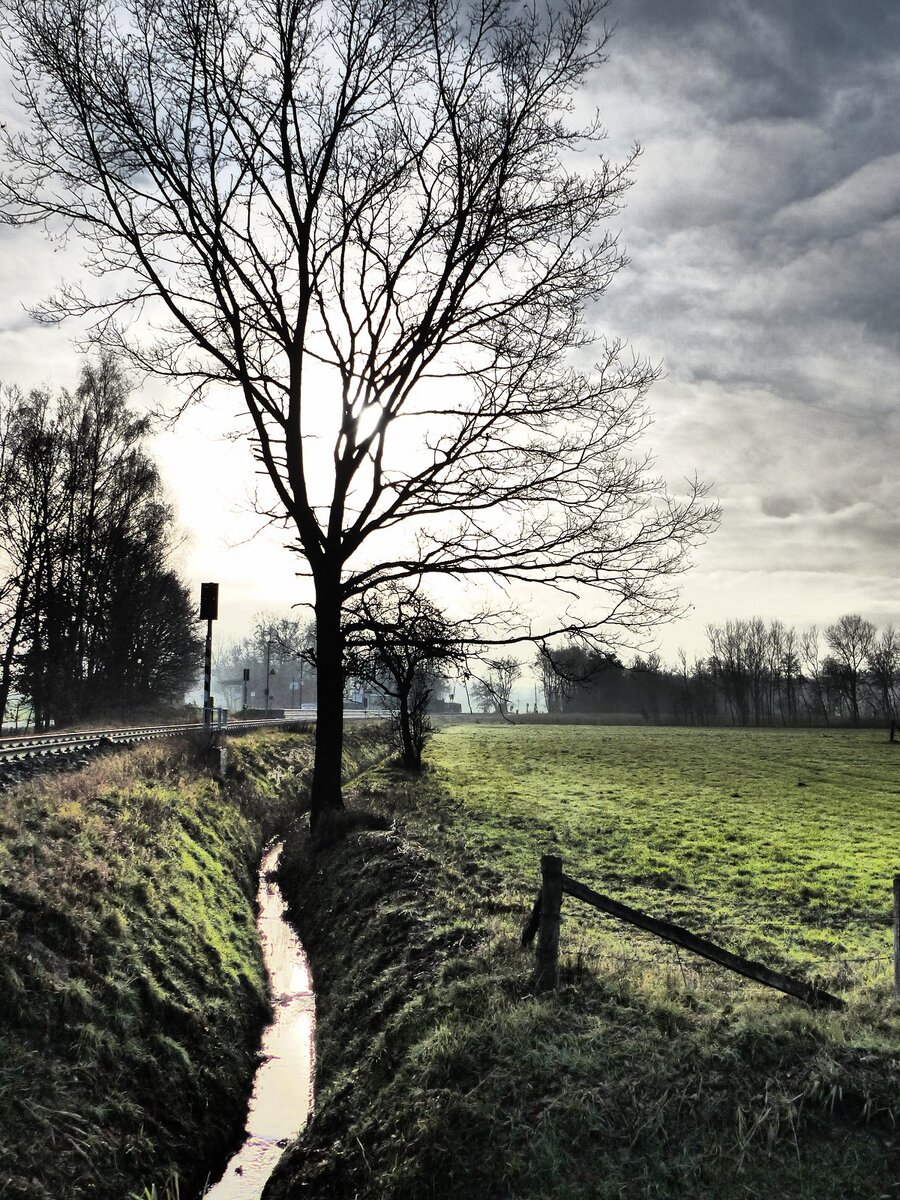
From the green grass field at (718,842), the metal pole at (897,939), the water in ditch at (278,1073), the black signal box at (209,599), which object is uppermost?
the black signal box at (209,599)

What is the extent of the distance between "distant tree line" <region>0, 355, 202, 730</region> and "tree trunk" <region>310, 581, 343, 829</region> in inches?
892

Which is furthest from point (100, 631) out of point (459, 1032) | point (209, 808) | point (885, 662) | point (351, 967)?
point (885, 662)

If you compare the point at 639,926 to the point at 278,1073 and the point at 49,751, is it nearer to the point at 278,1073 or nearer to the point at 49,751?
the point at 278,1073

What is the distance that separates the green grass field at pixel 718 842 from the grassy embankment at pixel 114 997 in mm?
4112

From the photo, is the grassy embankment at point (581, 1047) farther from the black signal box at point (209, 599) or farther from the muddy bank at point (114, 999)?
the black signal box at point (209, 599)

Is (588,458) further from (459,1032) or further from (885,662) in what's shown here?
(885,662)

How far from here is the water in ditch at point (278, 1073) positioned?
6.89m

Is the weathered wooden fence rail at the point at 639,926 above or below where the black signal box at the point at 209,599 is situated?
below

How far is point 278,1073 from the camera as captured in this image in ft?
28.2

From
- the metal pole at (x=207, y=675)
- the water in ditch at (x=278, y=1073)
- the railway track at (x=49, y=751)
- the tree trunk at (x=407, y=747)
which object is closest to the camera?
the water in ditch at (x=278, y=1073)

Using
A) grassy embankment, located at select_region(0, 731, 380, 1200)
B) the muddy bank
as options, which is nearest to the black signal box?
grassy embankment, located at select_region(0, 731, 380, 1200)

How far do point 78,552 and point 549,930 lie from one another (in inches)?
1413

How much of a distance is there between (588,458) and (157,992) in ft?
36.3

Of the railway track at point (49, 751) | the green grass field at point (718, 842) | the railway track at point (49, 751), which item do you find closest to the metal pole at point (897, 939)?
the green grass field at point (718, 842)
